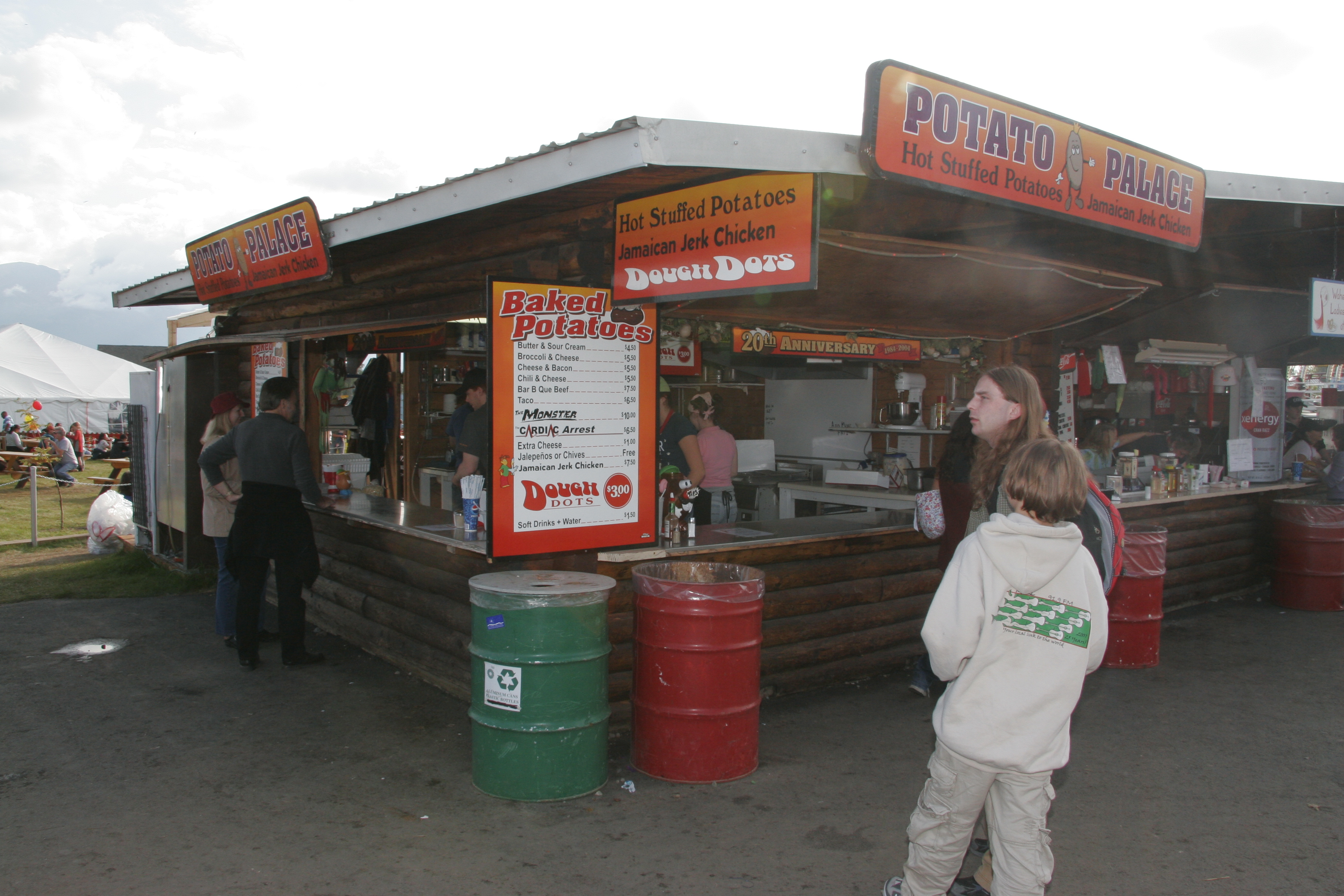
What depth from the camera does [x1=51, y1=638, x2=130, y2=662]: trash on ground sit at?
6.32 m

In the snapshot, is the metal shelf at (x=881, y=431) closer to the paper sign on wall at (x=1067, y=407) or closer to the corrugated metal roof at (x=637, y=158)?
the paper sign on wall at (x=1067, y=407)

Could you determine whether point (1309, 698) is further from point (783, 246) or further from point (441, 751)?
point (441, 751)

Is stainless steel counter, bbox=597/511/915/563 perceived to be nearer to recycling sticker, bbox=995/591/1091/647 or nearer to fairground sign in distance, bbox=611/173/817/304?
fairground sign in distance, bbox=611/173/817/304

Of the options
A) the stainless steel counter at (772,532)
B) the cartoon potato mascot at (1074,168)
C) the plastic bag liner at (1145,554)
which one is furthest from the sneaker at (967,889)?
the plastic bag liner at (1145,554)

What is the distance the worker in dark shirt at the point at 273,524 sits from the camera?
232 inches

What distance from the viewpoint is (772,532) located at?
223 inches

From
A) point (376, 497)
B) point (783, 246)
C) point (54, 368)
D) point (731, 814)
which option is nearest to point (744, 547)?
point (731, 814)

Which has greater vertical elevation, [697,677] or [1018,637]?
[1018,637]

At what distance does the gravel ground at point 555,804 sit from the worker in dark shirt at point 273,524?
33 cm

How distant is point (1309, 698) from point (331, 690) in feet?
20.1

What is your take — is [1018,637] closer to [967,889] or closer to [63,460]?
[967,889]

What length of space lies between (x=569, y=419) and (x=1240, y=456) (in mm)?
7864

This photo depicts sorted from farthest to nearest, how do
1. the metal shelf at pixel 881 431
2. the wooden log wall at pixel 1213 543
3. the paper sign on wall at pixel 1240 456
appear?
the metal shelf at pixel 881 431
the paper sign on wall at pixel 1240 456
the wooden log wall at pixel 1213 543

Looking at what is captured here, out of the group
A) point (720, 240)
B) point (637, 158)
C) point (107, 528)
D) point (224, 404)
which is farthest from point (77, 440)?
point (637, 158)
